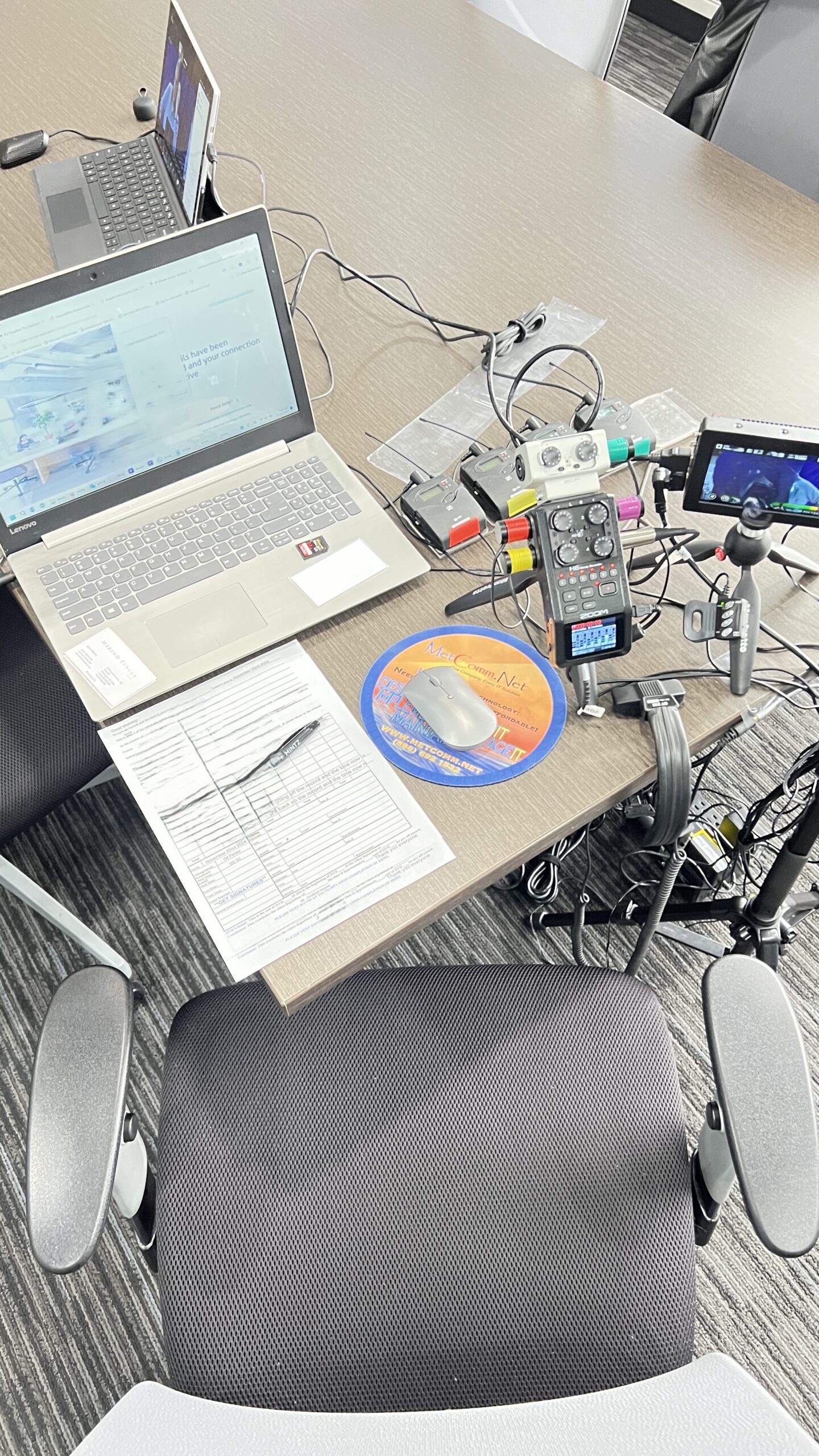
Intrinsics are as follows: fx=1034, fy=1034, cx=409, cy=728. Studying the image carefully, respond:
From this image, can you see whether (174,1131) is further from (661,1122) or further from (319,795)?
(661,1122)

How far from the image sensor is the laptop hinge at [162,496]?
1.13 meters

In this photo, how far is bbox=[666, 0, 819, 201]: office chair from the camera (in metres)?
1.53

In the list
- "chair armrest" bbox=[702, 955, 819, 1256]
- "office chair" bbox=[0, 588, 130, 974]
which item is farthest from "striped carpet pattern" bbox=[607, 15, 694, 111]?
"chair armrest" bbox=[702, 955, 819, 1256]

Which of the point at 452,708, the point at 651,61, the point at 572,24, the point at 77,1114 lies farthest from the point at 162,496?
the point at 651,61

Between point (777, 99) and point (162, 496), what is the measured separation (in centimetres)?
118

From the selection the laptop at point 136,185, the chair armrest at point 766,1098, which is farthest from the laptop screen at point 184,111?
the chair armrest at point 766,1098

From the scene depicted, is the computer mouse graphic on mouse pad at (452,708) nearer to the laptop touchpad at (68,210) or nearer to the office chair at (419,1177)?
the office chair at (419,1177)

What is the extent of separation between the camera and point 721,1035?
87cm

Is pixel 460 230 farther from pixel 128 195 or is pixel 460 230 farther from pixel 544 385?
pixel 128 195

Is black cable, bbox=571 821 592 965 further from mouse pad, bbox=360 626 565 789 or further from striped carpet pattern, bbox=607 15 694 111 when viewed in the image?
striped carpet pattern, bbox=607 15 694 111

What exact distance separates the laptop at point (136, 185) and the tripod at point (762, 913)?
3.73 feet

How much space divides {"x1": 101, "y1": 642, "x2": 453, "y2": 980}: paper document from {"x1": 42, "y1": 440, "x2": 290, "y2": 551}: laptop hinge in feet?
0.77

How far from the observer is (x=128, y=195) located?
1534mm

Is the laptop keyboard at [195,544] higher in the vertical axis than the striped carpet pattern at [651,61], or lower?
lower
